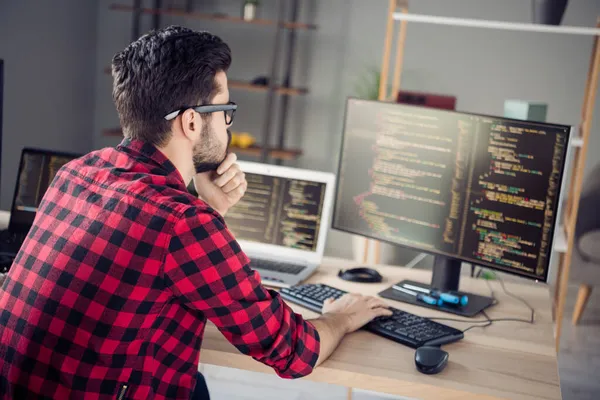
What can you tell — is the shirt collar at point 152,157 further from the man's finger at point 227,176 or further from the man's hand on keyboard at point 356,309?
the man's hand on keyboard at point 356,309

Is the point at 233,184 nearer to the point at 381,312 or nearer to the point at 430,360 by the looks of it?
the point at 381,312

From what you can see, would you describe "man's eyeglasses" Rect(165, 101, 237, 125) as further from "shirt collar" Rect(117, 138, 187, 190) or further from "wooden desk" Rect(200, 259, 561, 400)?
"wooden desk" Rect(200, 259, 561, 400)

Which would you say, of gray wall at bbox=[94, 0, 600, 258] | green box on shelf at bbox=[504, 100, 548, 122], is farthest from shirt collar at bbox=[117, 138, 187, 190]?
gray wall at bbox=[94, 0, 600, 258]

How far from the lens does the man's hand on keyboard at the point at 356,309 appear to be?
1.54m

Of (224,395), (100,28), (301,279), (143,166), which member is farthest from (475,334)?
(100,28)

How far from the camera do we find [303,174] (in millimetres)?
1994

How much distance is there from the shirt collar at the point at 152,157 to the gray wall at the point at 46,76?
3.25 metres

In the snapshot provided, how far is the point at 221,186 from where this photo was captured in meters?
1.68

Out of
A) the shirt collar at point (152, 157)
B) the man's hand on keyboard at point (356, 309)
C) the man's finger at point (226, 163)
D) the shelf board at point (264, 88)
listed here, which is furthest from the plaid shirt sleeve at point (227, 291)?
the shelf board at point (264, 88)

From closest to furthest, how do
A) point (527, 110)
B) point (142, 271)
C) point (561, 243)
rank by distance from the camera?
point (142, 271) → point (527, 110) → point (561, 243)

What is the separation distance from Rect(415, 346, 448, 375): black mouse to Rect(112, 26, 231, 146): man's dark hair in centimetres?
65

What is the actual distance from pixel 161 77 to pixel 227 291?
402 mm

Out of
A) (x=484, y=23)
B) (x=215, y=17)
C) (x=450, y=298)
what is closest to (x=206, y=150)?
(x=450, y=298)

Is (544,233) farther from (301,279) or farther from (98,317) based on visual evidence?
(98,317)
